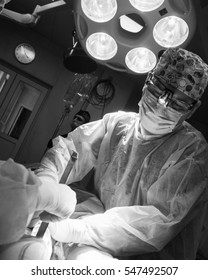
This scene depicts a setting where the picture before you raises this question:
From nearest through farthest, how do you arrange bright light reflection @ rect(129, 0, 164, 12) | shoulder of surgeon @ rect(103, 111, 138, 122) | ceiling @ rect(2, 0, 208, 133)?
bright light reflection @ rect(129, 0, 164, 12) < shoulder of surgeon @ rect(103, 111, 138, 122) < ceiling @ rect(2, 0, 208, 133)

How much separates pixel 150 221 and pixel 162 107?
48 cm

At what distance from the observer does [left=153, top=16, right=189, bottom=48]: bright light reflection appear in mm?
1602

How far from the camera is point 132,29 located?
1.78 m

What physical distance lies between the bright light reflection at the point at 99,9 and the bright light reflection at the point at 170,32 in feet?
0.76

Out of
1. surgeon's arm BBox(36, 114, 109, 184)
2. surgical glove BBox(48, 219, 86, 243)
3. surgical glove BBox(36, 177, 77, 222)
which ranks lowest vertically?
surgical glove BBox(48, 219, 86, 243)

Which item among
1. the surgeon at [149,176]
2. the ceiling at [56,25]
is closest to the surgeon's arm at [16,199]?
the surgeon at [149,176]

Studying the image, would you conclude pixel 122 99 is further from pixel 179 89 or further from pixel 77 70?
pixel 179 89

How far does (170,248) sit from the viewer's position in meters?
1.38

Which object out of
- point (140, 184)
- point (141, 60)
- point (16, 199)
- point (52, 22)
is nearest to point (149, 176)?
point (140, 184)

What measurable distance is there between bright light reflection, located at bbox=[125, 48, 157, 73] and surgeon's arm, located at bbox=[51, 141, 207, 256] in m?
0.64

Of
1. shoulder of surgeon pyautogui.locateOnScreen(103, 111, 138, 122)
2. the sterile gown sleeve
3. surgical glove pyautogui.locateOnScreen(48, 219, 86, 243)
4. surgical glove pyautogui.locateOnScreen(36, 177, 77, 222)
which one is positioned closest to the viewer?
the sterile gown sleeve

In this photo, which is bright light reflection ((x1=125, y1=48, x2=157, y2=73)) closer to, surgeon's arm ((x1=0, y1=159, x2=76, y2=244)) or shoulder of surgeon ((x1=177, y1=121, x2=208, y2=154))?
shoulder of surgeon ((x1=177, y1=121, x2=208, y2=154))

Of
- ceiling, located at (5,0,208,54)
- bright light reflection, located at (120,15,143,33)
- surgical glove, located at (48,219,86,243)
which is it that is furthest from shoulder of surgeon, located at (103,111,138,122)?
ceiling, located at (5,0,208,54)

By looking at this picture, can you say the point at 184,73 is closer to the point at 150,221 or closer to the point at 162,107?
the point at 162,107
